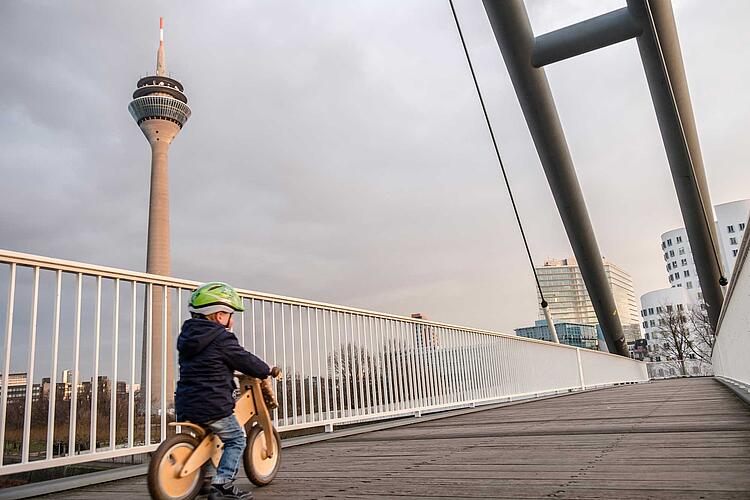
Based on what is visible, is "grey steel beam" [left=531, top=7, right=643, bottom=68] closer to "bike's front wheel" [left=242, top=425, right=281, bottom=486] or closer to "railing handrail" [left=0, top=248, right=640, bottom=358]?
"railing handrail" [left=0, top=248, right=640, bottom=358]

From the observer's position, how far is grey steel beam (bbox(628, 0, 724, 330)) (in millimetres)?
8617

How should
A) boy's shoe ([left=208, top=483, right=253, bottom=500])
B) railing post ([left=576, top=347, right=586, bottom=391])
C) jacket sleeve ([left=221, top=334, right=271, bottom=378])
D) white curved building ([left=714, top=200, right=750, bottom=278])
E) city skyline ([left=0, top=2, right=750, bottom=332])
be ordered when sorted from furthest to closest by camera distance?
1. white curved building ([left=714, top=200, right=750, bottom=278])
2. railing post ([left=576, top=347, right=586, bottom=391])
3. city skyline ([left=0, top=2, right=750, bottom=332])
4. jacket sleeve ([left=221, top=334, right=271, bottom=378])
5. boy's shoe ([left=208, top=483, right=253, bottom=500])

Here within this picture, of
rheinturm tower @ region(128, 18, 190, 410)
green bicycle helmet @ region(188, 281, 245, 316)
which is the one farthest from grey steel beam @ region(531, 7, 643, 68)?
rheinturm tower @ region(128, 18, 190, 410)

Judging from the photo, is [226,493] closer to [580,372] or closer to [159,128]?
[580,372]

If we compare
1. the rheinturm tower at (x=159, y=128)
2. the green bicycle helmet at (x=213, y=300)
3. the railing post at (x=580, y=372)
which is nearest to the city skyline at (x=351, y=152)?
the green bicycle helmet at (x=213, y=300)

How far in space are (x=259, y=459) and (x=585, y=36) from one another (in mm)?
8098

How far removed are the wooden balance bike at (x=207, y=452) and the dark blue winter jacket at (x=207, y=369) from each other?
80mm

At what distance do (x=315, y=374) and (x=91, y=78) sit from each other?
113 m

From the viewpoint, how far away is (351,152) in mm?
50469

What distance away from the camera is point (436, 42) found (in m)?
15.8

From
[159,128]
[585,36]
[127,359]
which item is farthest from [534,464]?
[159,128]

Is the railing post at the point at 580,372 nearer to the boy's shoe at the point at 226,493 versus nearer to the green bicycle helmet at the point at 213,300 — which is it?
the green bicycle helmet at the point at 213,300

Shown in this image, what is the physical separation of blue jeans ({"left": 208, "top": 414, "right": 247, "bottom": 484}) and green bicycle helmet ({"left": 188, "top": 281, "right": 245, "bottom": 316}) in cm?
48

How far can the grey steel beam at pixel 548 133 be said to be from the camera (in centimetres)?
838
